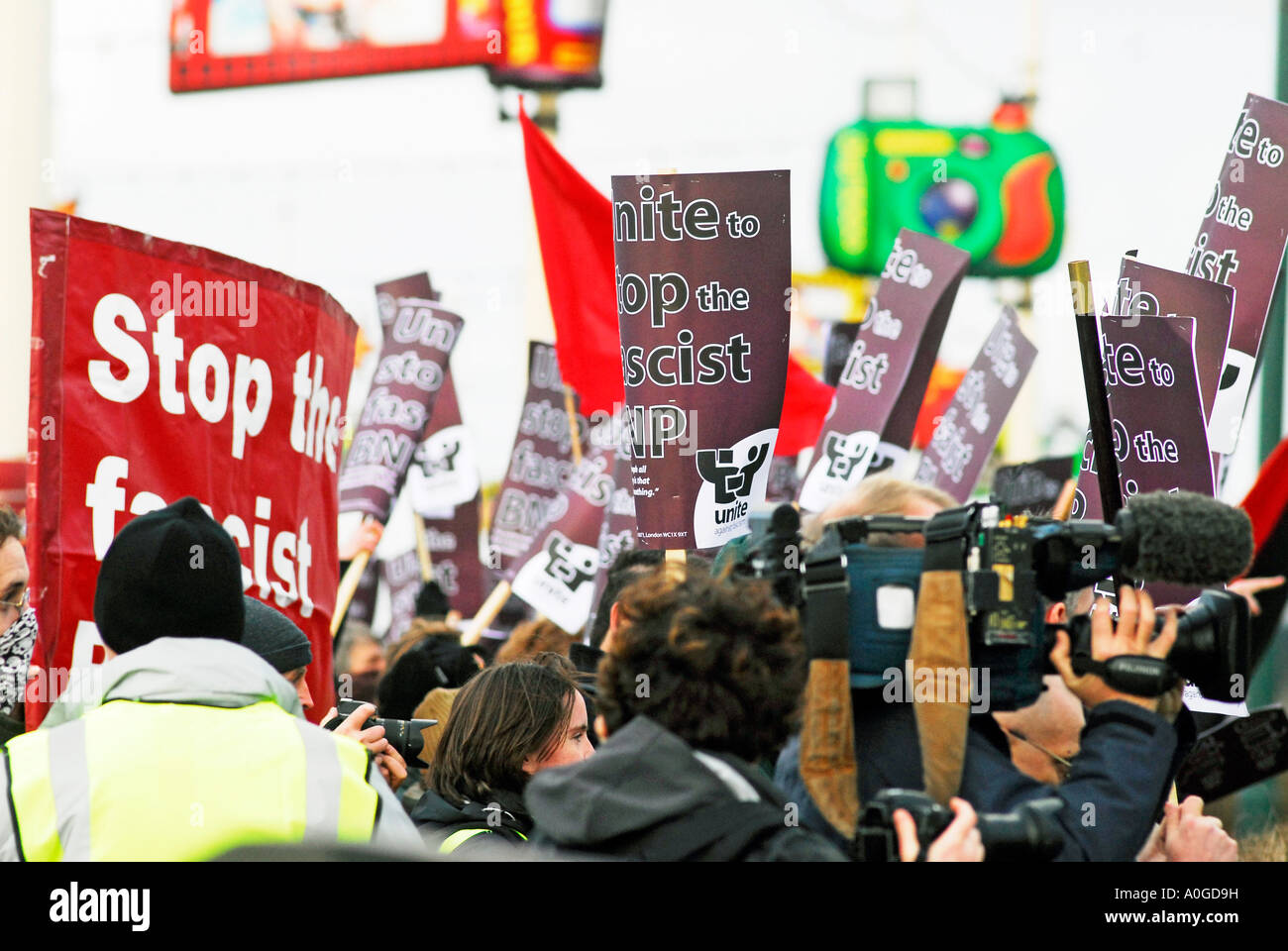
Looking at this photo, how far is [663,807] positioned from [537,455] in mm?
6670

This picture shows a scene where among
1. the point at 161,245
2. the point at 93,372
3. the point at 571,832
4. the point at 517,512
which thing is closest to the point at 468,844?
the point at 571,832

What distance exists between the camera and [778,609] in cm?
244

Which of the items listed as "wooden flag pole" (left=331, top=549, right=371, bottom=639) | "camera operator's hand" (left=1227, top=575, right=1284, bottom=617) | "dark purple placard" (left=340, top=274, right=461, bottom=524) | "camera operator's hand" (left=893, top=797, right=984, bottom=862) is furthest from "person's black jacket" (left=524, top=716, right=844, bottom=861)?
"dark purple placard" (left=340, top=274, right=461, bottom=524)

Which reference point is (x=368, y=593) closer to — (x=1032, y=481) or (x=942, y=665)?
(x=1032, y=481)

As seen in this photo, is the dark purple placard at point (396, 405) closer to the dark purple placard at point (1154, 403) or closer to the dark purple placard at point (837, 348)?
the dark purple placard at point (837, 348)

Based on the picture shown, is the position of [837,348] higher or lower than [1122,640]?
higher

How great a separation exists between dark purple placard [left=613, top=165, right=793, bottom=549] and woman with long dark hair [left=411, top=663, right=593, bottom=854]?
76 cm

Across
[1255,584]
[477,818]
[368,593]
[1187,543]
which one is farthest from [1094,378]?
[368,593]

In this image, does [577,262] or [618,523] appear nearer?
[577,262]

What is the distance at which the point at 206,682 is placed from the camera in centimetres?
261

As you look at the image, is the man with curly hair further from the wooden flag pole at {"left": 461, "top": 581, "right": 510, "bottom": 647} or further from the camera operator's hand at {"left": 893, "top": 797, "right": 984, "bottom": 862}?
the wooden flag pole at {"left": 461, "top": 581, "right": 510, "bottom": 647}

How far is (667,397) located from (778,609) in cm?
205
